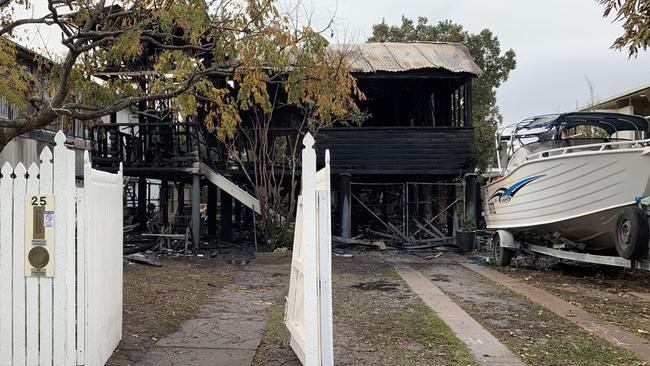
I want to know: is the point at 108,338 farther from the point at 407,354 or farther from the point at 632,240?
the point at 632,240

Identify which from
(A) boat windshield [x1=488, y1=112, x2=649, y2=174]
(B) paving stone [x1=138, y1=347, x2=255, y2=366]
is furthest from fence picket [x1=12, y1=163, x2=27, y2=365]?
(A) boat windshield [x1=488, y1=112, x2=649, y2=174]

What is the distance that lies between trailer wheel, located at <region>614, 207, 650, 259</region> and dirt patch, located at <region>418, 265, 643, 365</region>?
1922 mm

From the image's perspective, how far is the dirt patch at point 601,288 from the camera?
23.8 ft

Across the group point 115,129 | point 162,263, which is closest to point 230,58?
point 162,263

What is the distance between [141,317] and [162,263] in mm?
6051

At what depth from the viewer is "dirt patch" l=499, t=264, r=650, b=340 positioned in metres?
7.24

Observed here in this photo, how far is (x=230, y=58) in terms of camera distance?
8.16 m

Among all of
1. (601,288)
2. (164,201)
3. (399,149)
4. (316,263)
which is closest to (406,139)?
(399,149)

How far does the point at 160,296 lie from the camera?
27.9 feet

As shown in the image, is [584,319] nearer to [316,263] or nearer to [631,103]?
[316,263]

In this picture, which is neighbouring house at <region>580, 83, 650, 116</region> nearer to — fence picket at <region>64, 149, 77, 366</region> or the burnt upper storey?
the burnt upper storey

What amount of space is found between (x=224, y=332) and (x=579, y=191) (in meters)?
7.20

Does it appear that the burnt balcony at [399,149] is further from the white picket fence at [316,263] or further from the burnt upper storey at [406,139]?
the white picket fence at [316,263]

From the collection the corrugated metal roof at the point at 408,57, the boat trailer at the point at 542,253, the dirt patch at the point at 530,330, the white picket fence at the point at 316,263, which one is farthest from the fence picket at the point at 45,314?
the corrugated metal roof at the point at 408,57
